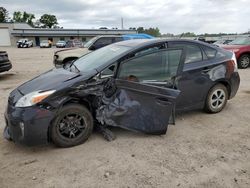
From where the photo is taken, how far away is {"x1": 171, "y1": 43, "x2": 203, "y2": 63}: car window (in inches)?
178

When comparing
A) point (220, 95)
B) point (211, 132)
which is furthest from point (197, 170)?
point (220, 95)

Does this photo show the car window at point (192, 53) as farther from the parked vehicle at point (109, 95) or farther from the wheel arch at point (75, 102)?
the wheel arch at point (75, 102)

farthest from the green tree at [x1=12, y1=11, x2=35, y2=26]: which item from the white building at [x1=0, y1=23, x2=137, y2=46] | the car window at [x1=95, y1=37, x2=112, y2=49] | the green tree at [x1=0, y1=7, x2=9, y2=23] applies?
the car window at [x1=95, y1=37, x2=112, y2=49]

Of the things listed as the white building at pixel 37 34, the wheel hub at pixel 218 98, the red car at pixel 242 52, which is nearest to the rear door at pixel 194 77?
the wheel hub at pixel 218 98

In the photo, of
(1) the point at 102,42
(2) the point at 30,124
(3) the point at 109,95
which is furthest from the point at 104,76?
(1) the point at 102,42

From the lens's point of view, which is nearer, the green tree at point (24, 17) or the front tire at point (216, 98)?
the front tire at point (216, 98)

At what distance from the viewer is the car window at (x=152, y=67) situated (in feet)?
13.0

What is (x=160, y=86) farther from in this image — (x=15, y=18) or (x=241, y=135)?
(x=15, y=18)

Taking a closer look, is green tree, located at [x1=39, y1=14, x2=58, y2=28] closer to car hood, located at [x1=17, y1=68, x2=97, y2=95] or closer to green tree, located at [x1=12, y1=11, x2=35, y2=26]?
green tree, located at [x1=12, y1=11, x2=35, y2=26]

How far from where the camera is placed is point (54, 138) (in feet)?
11.9

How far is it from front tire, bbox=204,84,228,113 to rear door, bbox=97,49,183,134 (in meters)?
1.31

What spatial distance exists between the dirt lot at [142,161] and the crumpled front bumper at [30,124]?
0.90 ft

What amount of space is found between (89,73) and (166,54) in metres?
1.34

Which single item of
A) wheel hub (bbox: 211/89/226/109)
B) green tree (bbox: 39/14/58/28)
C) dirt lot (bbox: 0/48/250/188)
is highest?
green tree (bbox: 39/14/58/28)
